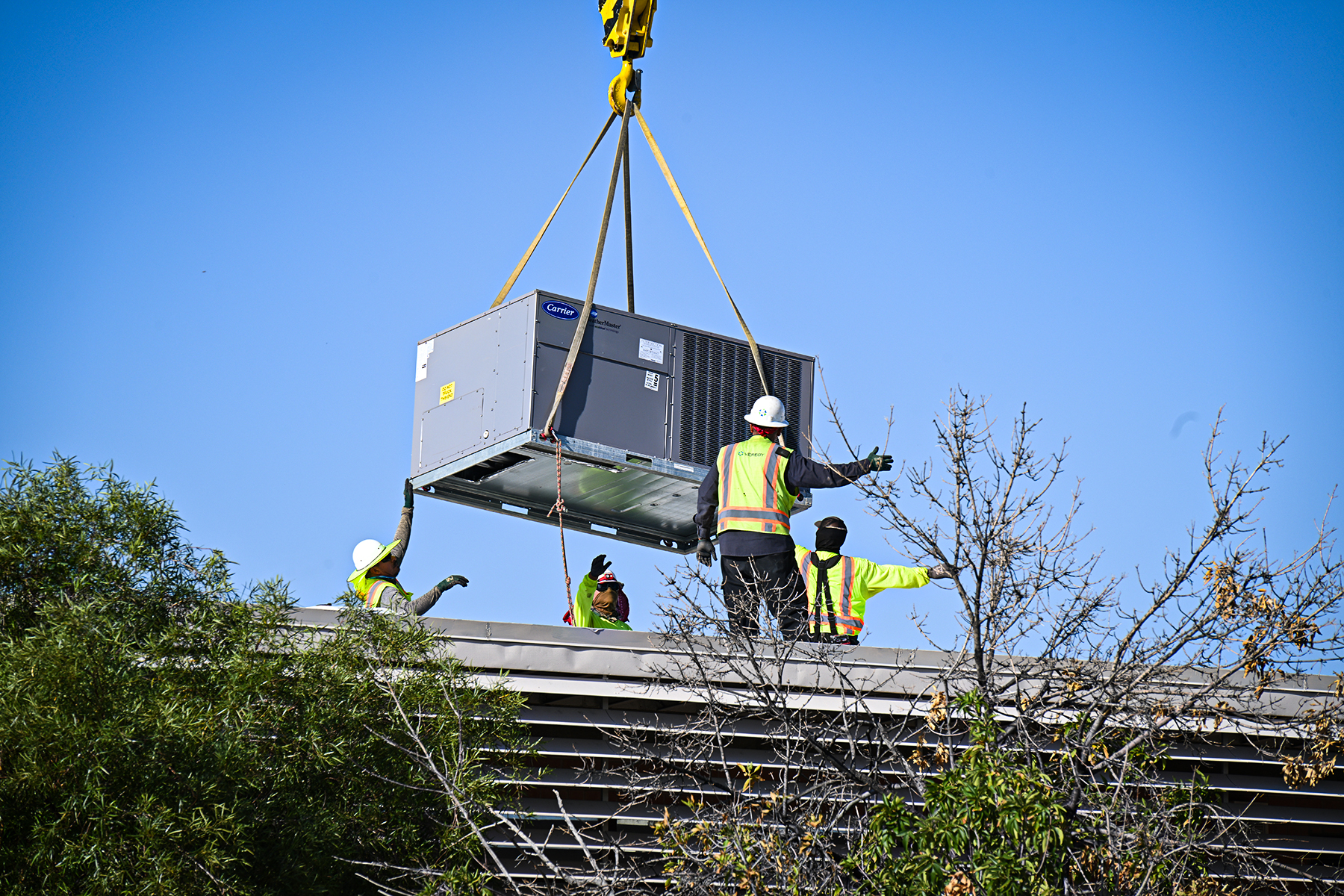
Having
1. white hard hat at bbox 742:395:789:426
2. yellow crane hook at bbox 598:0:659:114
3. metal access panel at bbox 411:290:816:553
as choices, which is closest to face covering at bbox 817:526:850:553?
metal access panel at bbox 411:290:816:553

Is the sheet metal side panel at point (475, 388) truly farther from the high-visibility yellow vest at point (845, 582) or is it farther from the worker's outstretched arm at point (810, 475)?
the high-visibility yellow vest at point (845, 582)

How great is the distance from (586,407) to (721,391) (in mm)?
1172

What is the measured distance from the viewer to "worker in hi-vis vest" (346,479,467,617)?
10453 millimetres

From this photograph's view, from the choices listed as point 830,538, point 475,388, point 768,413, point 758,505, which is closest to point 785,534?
point 758,505

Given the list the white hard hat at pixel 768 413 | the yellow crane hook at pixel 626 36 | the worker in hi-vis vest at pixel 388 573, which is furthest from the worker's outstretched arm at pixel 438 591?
the yellow crane hook at pixel 626 36

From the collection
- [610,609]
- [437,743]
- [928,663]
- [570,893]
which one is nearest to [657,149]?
[610,609]

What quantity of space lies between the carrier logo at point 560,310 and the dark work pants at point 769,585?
2055 mm

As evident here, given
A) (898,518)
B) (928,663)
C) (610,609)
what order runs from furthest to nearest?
(610,609), (928,663), (898,518)

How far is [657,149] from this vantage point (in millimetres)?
12719

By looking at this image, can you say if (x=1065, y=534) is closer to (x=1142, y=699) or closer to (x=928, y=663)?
(x=1142, y=699)

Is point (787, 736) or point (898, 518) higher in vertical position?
point (898, 518)

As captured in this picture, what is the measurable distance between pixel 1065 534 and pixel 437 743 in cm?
337

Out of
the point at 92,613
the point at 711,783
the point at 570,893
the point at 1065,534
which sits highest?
A: the point at 1065,534

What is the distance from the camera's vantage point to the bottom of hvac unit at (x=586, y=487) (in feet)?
34.6
